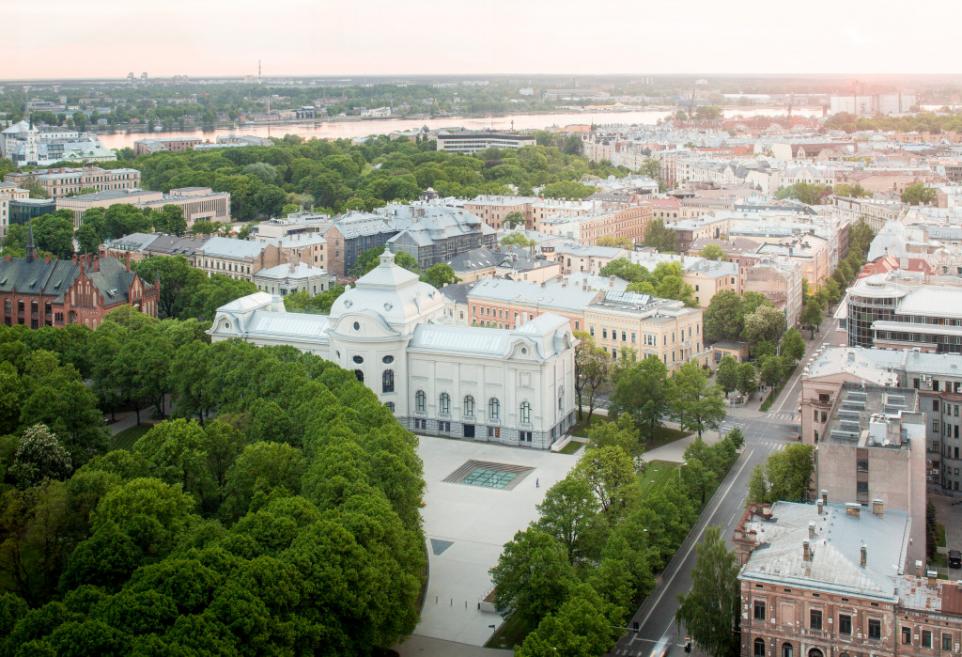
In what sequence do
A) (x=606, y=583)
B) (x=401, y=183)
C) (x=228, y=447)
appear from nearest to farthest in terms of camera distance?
(x=606, y=583), (x=228, y=447), (x=401, y=183)

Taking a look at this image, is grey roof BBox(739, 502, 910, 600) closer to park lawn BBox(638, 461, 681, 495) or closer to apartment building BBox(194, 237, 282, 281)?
park lawn BBox(638, 461, 681, 495)

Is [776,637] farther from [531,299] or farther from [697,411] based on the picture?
[531,299]

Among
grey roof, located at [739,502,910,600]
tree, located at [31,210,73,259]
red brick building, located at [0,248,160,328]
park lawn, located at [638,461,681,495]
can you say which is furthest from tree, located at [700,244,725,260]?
tree, located at [31,210,73,259]

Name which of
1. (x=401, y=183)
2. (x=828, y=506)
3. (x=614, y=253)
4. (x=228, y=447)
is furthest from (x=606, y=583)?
(x=401, y=183)

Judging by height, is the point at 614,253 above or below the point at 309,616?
above

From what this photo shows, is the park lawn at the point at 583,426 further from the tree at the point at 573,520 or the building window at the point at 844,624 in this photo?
the building window at the point at 844,624

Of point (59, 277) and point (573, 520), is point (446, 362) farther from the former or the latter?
point (59, 277)
